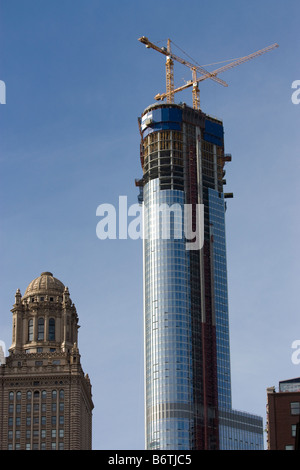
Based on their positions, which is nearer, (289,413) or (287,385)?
(289,413)
